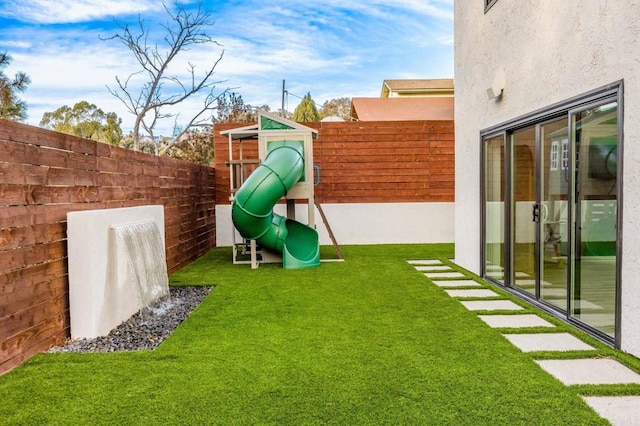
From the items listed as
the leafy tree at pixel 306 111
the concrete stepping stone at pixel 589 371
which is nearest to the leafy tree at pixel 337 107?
the leafy tree at pixel 306 111

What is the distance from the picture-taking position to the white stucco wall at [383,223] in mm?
9867

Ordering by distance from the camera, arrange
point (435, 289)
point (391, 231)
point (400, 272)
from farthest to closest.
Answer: point (391, 231) → point (400, 272) → point (435, 289)

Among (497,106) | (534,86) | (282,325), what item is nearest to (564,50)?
(534,86)

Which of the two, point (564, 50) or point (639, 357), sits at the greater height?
point (564, 50)

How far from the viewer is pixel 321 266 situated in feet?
23.5

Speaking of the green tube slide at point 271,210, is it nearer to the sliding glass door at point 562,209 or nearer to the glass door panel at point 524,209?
the sliding glass door at point 562,209

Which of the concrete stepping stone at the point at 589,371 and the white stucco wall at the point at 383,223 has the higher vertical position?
the white stucco wall at the point at 383,223

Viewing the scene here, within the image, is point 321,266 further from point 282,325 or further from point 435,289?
point 282,325

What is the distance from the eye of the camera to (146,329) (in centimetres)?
401

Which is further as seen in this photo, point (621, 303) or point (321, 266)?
point (321, 266)

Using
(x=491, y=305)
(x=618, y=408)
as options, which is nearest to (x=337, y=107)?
(x=491, y=305)

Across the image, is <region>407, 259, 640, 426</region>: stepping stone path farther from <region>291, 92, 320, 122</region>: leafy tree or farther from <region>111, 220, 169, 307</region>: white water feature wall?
<region>291, 92, 320, 122</region>: leafy tree

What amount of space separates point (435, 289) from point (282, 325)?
2.14m

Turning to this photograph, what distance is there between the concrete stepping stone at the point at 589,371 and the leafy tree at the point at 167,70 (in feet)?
34.7
